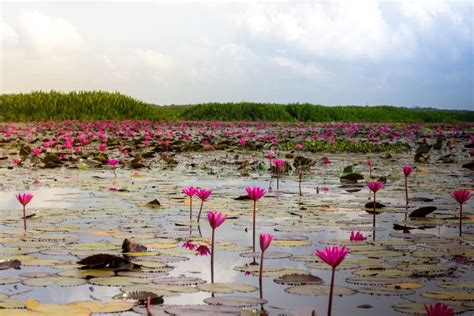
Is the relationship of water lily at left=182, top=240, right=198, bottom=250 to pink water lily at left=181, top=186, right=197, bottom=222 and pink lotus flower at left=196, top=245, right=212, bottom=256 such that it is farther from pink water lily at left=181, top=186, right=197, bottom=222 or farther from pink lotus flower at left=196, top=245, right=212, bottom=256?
pink water lily at left=181, top=186, right=197, bottom=222

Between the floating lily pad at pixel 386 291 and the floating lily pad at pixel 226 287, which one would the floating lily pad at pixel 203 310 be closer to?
the floating lily pad at pixel 226 287

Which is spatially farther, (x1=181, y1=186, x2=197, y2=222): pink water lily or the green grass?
the green grass

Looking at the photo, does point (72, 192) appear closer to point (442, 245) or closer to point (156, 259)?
point (156, 259)

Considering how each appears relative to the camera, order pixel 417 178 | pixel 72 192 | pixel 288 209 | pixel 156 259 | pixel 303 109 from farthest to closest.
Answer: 1. pixel 303 109
2. pixel 417 178
3. pixel 72 192
4. pixel 288 209
5. pixel 156 259

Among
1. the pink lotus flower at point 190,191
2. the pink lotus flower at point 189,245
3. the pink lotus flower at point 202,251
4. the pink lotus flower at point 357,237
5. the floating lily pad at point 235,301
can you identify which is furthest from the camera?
the pink lotus flower at point 190,191

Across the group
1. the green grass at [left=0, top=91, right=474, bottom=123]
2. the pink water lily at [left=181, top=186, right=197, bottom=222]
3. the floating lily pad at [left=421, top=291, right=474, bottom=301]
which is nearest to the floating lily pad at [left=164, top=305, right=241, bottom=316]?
the floating lily pad at [left=421, top=291, right=474, bottom=301]

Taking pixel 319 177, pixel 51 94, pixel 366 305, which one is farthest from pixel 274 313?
pixel 51 94

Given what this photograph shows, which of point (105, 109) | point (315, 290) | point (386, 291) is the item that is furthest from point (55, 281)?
point (105, 109)

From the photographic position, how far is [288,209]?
14.4 feet

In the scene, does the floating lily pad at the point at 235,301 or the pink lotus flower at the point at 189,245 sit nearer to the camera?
the floating lily pad at the point at 235,301

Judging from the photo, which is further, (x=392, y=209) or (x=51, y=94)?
(x=51, y=94)

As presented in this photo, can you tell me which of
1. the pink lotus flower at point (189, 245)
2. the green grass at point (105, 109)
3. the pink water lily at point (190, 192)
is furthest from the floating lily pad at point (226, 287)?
the green grass at point (105, 109)

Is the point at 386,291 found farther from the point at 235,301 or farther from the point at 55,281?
the point at 55,281

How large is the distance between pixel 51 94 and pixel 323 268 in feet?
72.2
